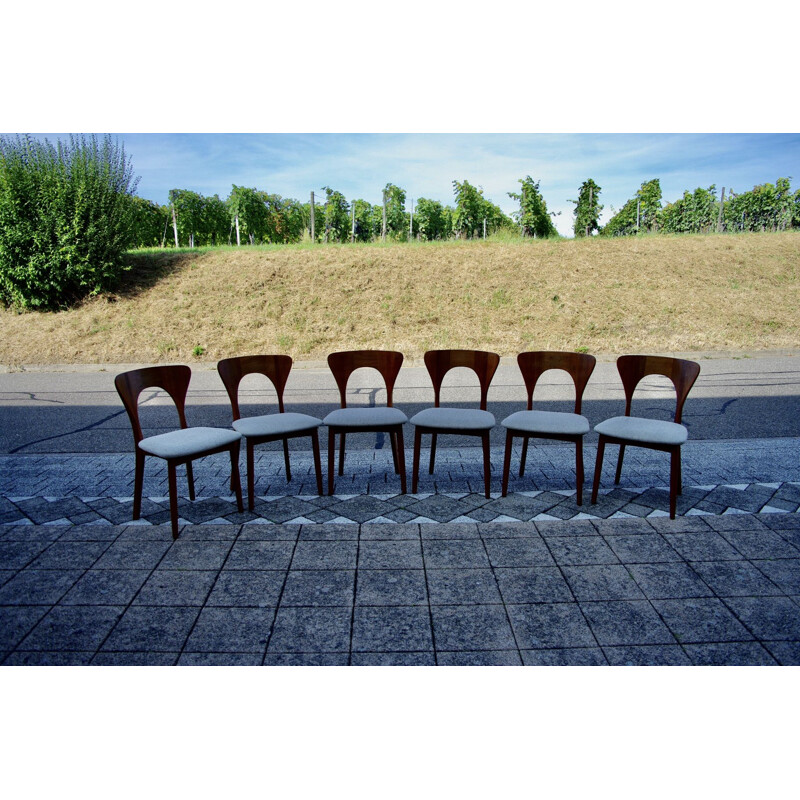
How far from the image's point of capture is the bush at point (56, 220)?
1518 cm

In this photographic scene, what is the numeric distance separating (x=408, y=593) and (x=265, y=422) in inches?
74.2

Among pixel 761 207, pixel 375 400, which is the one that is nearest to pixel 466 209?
pixel 761 207

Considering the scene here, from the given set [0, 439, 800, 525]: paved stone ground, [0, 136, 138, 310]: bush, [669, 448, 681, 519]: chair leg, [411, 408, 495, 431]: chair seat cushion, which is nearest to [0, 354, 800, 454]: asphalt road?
[0, 439, 800, 525]: paved stone ground

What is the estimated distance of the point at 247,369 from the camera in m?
4.74

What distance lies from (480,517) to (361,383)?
6189mm

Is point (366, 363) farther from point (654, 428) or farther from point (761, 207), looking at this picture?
point (761, 207)

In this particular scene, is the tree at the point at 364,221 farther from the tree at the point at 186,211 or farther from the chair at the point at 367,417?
the chair at the point at 367,417

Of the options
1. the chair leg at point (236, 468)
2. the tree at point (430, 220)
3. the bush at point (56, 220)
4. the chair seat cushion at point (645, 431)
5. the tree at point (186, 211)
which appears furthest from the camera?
the tree at point (186, 211)

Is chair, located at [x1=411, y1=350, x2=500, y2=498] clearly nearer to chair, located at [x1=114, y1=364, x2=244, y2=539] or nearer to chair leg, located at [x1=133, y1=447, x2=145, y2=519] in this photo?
chair, located at [x1=114, y1=364, x2=244, y2=539]

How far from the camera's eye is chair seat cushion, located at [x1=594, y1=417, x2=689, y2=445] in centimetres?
389

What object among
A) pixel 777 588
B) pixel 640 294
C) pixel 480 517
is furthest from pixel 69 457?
pixel 640 294

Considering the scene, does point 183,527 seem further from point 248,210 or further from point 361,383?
point 248,210

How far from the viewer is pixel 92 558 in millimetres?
3529

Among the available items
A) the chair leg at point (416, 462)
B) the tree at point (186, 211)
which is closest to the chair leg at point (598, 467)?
the chair leg at point (416, 462)
